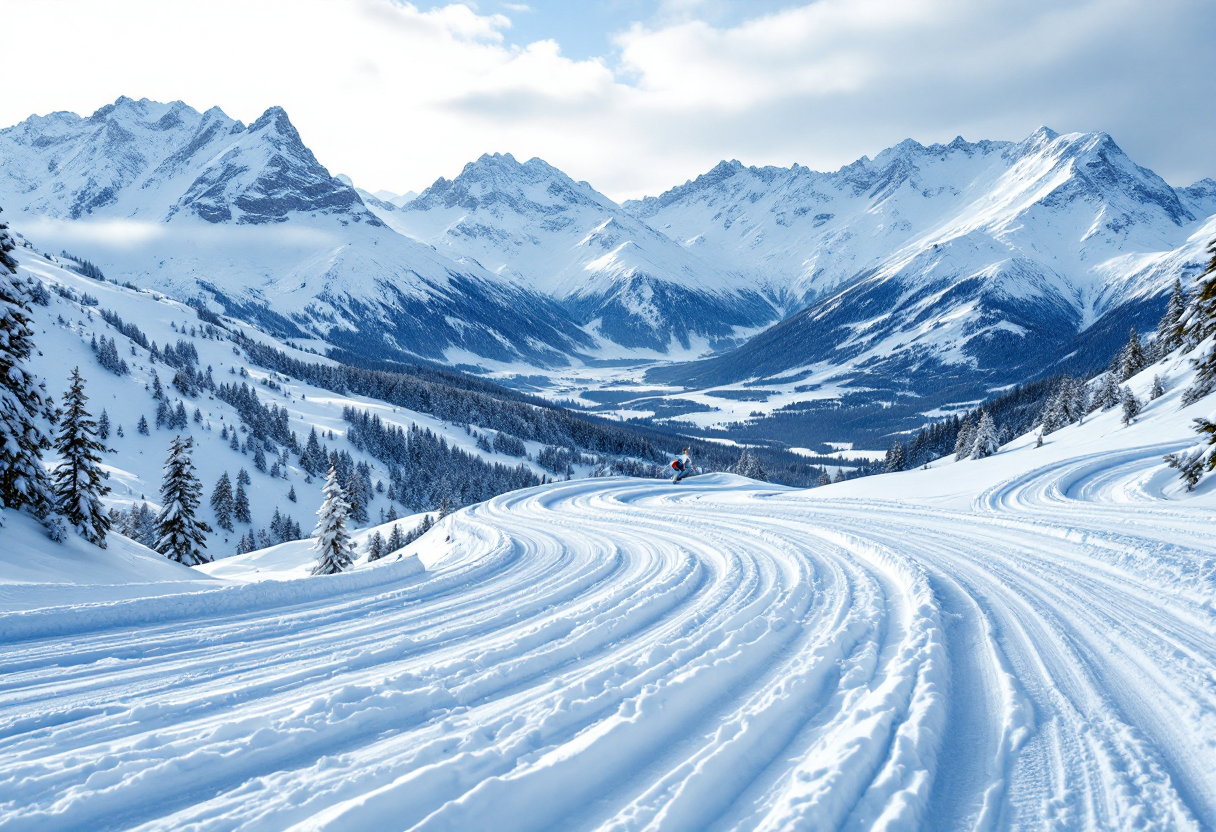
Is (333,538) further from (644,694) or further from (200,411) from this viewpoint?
(200,411)

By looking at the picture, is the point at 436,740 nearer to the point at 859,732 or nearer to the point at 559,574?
the point at 859,732

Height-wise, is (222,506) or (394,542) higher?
(222,506)

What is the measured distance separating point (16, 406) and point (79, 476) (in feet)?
16.3

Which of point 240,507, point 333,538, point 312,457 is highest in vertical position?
point 312,457

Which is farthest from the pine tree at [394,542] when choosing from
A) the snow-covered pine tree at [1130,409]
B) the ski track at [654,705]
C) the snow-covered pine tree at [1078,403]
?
the snow-covered pine tree at [1078,403]

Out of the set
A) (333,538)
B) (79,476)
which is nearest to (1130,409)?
(333,538)

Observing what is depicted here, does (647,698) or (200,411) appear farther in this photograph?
(200,411)

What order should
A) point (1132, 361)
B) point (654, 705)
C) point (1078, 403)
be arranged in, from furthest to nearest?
point (1078, 403) → point (1132, 361) → point (654, 705)

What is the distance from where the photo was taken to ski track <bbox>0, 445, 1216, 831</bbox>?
403 cm

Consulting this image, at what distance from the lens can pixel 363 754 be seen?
183 inches

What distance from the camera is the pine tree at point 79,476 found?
1723cm

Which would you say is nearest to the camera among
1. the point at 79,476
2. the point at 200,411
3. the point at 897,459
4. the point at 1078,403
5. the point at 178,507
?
the point at 79,476

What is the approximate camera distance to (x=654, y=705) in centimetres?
532

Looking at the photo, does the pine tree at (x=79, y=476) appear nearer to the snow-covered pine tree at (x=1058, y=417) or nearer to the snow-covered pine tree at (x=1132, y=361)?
the snow-covered pine tree at (x=1058, y=417)
